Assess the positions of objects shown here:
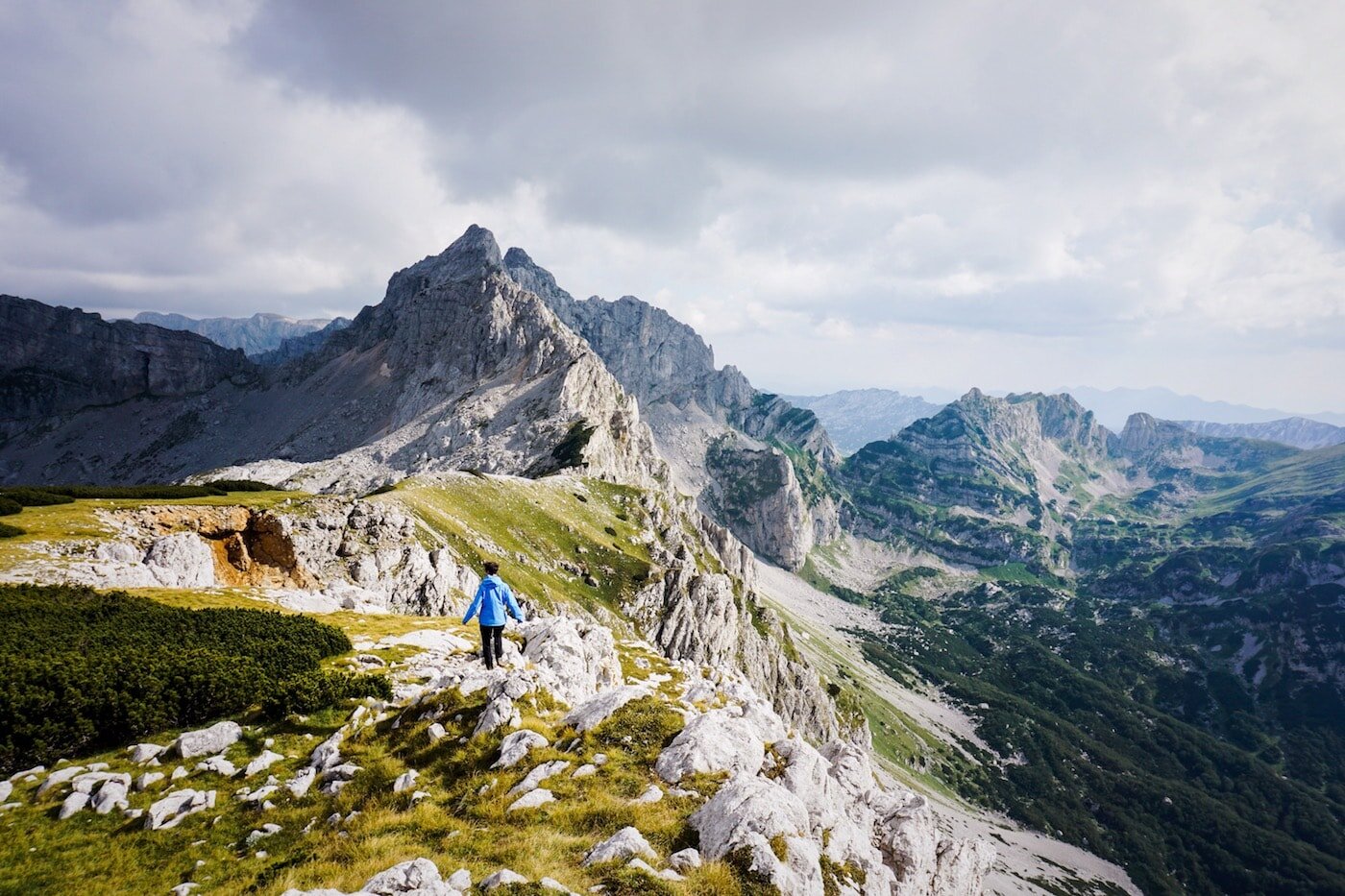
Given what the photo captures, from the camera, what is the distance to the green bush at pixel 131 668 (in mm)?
17891

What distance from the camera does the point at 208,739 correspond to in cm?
1886

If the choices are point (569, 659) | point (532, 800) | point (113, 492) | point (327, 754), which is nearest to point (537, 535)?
point (113, 492)

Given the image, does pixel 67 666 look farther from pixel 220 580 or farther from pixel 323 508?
pixel 323 508

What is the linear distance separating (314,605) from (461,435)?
534 feet

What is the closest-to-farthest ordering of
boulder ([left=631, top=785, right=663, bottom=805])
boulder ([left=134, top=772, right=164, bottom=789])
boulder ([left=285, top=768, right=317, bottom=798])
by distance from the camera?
boulder ([left=631, top=785, right=663, bottom=805])
boulder ([left=134, top=772, right=164, bottom=789])
boulder ([left=285, top=768, right=317, bottom=798])

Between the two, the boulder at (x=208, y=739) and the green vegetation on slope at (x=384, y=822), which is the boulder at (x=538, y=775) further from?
the boulder at (x=208, y=739)

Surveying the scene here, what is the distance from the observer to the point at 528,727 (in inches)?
780

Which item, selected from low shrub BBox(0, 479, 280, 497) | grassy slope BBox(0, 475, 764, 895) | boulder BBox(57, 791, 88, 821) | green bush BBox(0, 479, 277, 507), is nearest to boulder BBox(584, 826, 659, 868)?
grassy slope BBox(0, 475, 764, 895)

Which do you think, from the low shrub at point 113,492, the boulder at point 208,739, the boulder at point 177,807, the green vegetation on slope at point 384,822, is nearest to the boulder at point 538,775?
the green vegetation on slope at point 384,822

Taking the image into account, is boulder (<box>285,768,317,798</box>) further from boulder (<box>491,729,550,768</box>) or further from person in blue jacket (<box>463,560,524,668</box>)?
person in blue jacket (<box>463,560,524,668</box>)

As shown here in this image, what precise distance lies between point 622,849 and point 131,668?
19943 mm

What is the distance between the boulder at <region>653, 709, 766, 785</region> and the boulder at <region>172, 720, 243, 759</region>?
15.0 m

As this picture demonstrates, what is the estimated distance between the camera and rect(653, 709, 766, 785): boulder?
1825 cm

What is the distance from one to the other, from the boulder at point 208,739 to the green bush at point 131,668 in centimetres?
157
